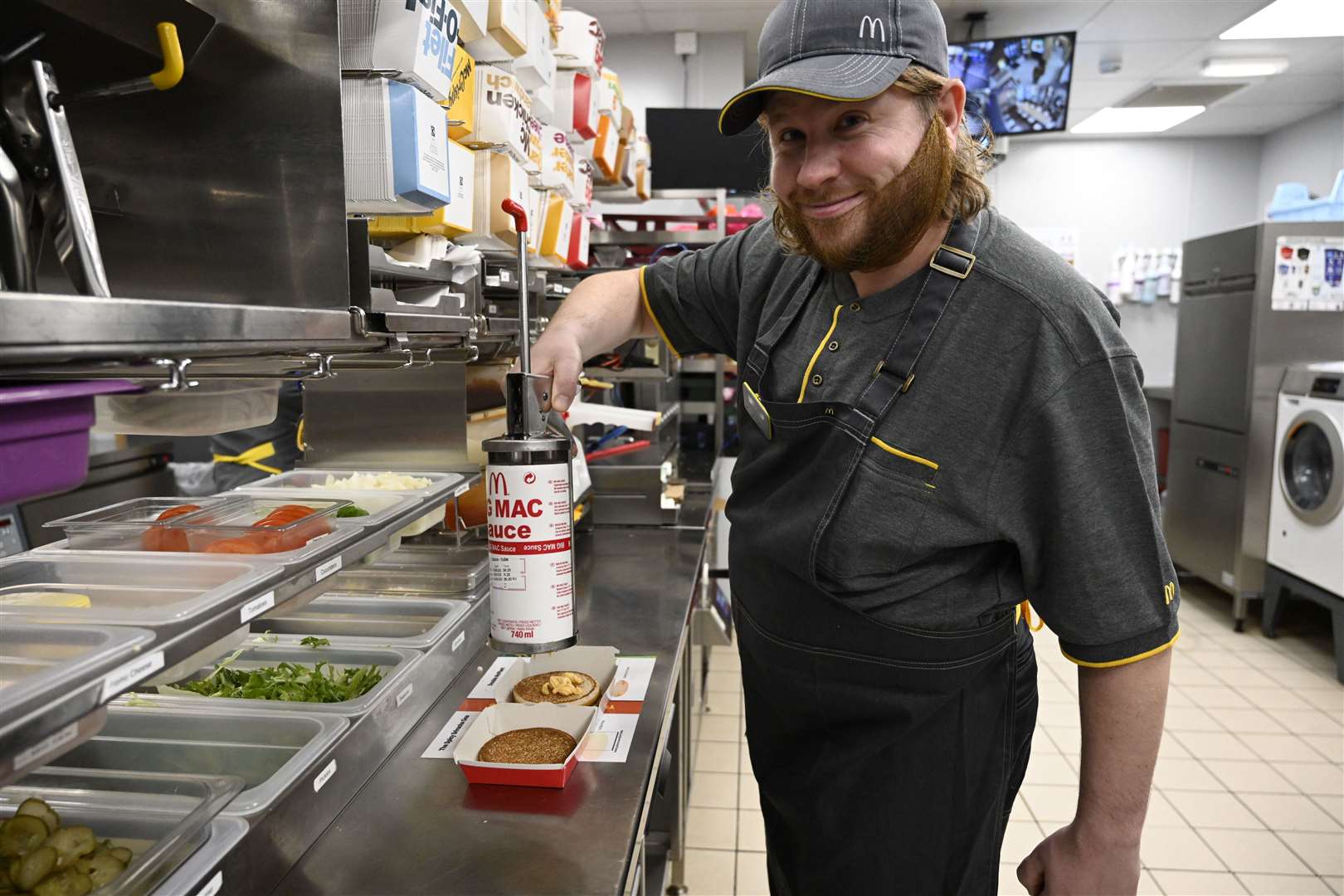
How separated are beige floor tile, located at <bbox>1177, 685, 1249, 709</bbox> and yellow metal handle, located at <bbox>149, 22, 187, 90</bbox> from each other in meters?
4.57

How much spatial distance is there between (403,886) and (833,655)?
2.40 feet

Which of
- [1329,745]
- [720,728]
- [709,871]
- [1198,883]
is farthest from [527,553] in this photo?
[1329,745]

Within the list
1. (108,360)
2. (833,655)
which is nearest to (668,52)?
(833,655)

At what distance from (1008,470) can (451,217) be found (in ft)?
4.08

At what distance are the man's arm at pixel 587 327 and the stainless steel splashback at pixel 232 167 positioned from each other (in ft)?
1.16

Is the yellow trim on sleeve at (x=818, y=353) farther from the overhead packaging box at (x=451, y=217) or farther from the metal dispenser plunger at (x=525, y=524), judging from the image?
the overhead packaging box at (x=451, y=217)

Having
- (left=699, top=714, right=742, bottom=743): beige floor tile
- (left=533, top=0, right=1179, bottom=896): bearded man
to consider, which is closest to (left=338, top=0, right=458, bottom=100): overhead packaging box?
(left=533, top=0, right=1179, bottom=896): bearded man

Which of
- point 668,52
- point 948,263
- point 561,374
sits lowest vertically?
point 561,374

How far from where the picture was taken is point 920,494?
134cm

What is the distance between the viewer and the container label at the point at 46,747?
2.29ft

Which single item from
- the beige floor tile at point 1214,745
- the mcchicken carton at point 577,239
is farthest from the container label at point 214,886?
the beige floor tile at point 1214,745

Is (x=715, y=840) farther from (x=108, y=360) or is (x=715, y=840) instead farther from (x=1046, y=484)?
(x=108, y=360)

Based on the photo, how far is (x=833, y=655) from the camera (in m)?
1.49

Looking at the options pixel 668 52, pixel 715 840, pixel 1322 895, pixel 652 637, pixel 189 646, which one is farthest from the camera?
pixel 668 52
